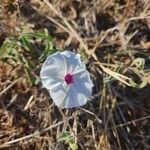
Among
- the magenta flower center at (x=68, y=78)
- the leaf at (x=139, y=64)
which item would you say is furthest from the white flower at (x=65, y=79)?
the leaf at (x=139, y=64)

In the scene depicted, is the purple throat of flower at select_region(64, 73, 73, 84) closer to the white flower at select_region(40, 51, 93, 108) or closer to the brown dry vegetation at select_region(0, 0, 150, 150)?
the white flower at select_region(40, 51, 93, 108)

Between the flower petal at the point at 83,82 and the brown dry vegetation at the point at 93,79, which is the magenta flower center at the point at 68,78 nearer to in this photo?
the flower petal at the point at 83,82

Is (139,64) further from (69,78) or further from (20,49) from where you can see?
(20,49)

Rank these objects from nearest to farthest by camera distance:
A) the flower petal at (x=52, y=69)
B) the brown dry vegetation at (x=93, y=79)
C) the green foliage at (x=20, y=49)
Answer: the flower petal at (x=52, y=69) < the green foliage at (x=20, y=49) < the brown dry vegetation at (x=93, y=79)

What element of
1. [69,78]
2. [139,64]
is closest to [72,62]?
[69,78]

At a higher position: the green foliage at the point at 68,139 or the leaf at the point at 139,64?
the leaf at the point at 139,64

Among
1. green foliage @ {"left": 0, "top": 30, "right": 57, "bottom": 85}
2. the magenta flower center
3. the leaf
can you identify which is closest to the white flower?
the magenta flower center
